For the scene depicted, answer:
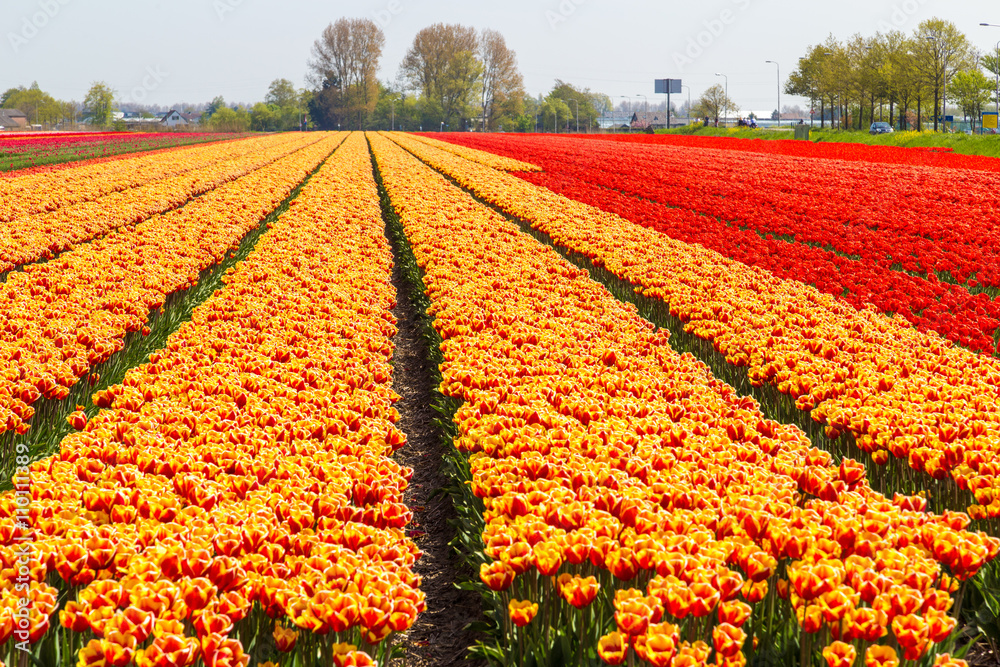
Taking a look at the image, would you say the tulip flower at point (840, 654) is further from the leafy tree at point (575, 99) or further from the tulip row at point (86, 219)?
the leafy tree at point (575, 99)

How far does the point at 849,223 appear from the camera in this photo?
13516 millimetres

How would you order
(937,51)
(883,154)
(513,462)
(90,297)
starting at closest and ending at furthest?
1. (513,462)
2. (90,297)
3. (883,154)
4. (937,51)

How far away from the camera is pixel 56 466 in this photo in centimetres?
341

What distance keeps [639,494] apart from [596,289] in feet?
16.8

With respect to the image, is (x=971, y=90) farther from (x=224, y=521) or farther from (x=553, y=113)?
(x=224, y=521)

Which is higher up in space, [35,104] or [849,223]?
[35,104]

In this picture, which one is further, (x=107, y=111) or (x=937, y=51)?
(x=107, y=111)

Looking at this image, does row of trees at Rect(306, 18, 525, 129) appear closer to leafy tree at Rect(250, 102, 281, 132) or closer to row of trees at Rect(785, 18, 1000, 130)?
leafy tree at Rect(250, 102, 281, 132)

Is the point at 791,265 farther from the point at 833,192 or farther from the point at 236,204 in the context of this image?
the point at 236,204

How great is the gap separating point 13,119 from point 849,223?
143 m

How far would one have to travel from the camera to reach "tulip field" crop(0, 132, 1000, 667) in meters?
2.48

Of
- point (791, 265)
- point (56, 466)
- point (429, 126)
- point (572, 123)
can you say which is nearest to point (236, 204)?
point (791, 265)

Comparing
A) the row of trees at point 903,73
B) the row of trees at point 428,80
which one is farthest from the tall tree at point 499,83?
the row of trees at point 903,73

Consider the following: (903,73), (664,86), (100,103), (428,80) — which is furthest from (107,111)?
(903,73)
